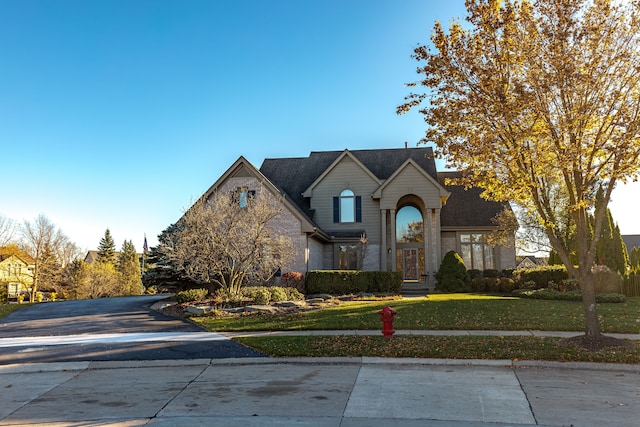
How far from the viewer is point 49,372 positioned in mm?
9078

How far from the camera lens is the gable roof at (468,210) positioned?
29453mm

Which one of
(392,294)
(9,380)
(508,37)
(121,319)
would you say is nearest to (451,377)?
(508,37)

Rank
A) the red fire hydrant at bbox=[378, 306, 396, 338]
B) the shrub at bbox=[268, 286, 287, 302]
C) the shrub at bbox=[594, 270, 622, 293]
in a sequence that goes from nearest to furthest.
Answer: the red fire hydrant at bbox=[378, 306, 396, 338] < the shrub at bbox=[268, 286, 287, 302] < the shrub at bbox=[594, 270, 622, 293]

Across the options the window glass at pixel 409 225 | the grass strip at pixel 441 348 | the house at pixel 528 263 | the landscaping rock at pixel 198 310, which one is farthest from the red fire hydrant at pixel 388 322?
the house at pixel 528 263

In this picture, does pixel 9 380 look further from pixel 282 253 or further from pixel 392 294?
pixel 392 294

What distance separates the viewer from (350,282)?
24000 millimetres

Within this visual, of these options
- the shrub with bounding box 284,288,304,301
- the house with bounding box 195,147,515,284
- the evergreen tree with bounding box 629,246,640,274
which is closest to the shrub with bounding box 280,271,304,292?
the shrub with bounding box 284,288,304,301

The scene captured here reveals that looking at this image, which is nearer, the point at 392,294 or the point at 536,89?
the point at 536,89

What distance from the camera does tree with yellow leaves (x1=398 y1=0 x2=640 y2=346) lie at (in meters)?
9.92

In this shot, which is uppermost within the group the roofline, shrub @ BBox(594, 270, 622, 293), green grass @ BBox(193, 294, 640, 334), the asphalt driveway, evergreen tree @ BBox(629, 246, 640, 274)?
the roofline

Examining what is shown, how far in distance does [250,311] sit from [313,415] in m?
10.5

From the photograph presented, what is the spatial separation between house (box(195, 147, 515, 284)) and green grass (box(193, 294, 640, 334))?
33.8 feet

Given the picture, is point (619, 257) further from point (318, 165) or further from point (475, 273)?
point (318, 165)

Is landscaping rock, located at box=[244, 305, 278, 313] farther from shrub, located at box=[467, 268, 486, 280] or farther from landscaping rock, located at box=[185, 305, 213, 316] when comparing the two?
shrub, located at box=[467, 268, 486, 280]
